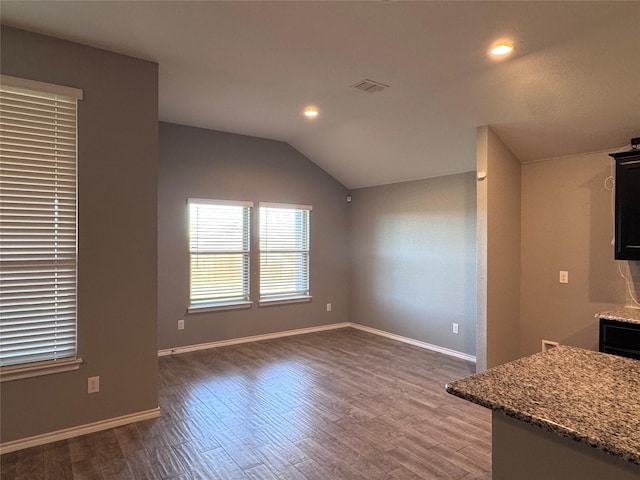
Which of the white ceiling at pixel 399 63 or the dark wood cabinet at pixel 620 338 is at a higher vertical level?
the white ceiling at pixel 399 63

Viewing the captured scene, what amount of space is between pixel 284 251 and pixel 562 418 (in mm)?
4905

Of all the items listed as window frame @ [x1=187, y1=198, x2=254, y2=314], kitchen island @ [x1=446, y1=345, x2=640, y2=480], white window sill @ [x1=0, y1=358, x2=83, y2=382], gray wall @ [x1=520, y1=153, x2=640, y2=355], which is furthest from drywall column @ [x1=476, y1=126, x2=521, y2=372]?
white window sill @ [x1=0, y1=358, x2=83, y2=382]

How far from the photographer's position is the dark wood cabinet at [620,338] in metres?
2.95

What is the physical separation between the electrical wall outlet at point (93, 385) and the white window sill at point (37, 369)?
14 centimetres

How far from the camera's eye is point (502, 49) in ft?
9.05

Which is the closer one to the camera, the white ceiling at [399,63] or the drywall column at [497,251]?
the white ceiling at [399,63]

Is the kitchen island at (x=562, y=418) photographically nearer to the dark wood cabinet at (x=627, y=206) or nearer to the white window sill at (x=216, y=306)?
the dark wood cabinet at (x=627, y=206)

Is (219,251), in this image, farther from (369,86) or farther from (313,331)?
(369,86)

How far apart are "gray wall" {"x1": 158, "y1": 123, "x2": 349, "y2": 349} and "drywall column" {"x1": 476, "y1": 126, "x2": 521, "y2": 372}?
2.80m

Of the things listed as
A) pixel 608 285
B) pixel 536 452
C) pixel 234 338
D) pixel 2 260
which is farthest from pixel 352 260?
pixel 536 452

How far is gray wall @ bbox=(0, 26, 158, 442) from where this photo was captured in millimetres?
2715

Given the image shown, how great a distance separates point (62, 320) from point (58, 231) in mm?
653

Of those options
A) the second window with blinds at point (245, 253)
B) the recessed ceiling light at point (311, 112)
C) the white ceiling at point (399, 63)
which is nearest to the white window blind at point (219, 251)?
the second window with blinds at point (245, 253)

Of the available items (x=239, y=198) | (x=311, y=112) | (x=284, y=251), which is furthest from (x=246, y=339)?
(x=311, y=112)
